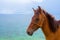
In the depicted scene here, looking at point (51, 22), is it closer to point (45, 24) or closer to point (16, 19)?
point (45, 24)

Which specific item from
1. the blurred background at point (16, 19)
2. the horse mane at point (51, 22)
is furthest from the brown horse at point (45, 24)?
the blurred background at point (16, 19)

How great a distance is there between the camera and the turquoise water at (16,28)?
247cm

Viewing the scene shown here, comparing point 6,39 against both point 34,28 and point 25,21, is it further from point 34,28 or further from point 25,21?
point 34,28

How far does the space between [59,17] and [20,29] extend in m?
0.56

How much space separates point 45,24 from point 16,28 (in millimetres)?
919

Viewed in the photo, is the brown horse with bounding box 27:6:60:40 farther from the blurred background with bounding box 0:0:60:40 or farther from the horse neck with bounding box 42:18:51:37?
the blurred background with bounding box 0:0:60:40

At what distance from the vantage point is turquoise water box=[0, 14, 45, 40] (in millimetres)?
2475

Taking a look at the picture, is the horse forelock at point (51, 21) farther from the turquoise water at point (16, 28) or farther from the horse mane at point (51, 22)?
the turquoise water at point (16, 28)

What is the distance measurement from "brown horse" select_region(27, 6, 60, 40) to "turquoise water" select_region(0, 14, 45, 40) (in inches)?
31.3

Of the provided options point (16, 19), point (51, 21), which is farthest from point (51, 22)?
point (16, 19)

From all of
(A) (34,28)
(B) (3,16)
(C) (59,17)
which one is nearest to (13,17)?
(B) (3,16)

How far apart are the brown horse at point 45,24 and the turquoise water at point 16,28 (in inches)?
31.3

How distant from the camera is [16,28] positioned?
8.24 feet

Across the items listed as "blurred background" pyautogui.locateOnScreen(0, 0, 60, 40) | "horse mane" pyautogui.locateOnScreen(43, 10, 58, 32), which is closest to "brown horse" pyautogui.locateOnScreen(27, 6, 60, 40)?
"horse mane" pyautogui.locateOnScreen(43, 10, 58, 32)
